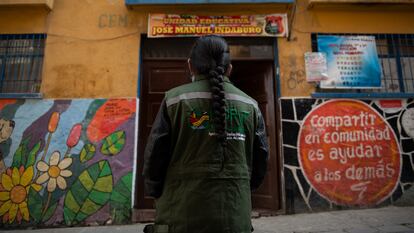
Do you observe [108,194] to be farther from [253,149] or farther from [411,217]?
[411,217]

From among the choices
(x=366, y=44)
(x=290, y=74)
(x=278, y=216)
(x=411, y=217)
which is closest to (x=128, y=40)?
(x=290, y=74)

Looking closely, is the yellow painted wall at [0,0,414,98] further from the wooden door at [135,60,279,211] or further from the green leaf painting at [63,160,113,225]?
the green leaf painting at [63,160,113,225]

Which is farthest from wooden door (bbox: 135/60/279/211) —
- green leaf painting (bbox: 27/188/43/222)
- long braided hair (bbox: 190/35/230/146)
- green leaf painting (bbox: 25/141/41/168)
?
long braided hair (bbox: 190/35/230/146)

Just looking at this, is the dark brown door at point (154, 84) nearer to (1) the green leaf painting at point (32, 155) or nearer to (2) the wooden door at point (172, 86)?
(2) the wooden door at point (172, 86)

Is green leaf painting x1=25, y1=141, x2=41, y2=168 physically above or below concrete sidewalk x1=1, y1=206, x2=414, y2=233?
above

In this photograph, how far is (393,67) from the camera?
549 centimetres

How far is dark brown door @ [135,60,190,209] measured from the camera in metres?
5.25

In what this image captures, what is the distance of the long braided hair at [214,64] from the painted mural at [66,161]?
3.51 metres

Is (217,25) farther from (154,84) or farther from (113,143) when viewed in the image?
(113,143)

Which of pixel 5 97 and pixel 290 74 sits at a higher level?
pixel 290 74

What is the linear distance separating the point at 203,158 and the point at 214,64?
0.57 meters

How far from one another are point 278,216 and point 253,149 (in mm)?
3359

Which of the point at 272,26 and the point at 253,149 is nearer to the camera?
the point at 253,149

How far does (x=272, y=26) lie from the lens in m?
5.38
